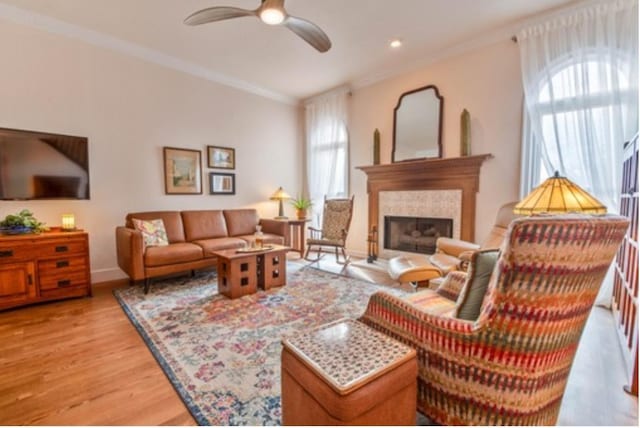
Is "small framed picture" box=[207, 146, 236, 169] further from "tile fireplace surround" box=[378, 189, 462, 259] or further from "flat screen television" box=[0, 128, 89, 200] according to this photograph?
"tile fireplace surround" box=[378, 189, 462, 259]

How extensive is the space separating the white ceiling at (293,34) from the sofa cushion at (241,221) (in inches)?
82.6

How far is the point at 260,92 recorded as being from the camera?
5.17m

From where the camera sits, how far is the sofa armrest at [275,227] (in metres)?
4.48

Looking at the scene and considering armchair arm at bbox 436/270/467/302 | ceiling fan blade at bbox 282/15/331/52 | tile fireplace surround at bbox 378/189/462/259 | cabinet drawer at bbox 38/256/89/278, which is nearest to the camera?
armchair arm at bbox 436/270/467/302

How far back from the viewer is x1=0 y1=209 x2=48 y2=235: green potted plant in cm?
273

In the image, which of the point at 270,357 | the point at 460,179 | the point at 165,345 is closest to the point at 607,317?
the point at 460,179

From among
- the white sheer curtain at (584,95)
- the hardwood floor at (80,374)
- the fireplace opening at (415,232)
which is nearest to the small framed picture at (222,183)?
the hardwood floor at (80,374)

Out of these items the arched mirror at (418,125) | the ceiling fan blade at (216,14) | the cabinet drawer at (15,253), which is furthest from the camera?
the arched mirror at (418,125)

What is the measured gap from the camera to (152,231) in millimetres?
3521

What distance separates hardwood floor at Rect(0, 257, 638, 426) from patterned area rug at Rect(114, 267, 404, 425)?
0.12 meters

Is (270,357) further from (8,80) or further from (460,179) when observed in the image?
(8,80)

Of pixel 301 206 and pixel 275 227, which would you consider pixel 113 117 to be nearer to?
pixel 275 227

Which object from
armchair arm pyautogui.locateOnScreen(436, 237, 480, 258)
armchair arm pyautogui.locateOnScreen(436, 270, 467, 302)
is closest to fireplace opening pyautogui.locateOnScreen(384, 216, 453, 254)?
armchair arm pyautogui.locateOnScreen(436, 237, 480, 258)

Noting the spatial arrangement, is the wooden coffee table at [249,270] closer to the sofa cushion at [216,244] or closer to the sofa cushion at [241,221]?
the sofa cushion at [216,244]
